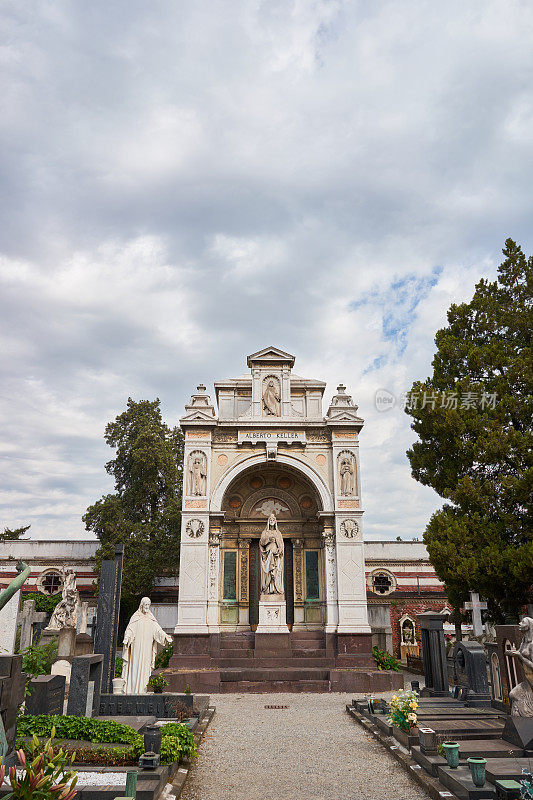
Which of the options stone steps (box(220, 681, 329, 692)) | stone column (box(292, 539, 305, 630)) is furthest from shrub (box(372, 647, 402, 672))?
stone column (box(292, 539, 305, 630))

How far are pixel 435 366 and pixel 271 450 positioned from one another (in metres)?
6.28

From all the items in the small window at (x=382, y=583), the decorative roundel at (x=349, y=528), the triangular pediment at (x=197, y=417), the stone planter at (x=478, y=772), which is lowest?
the stone planter at (x=478, y=772)

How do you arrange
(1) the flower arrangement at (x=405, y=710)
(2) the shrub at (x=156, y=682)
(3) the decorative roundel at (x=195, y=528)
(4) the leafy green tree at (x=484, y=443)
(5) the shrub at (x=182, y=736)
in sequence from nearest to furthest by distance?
1. (5) the shrub at (x=182, y=736)
2. (1) the flower arrangement at (x=405, y=710)
3. (2) the shrub at (x=156, y=682)
4. (4) the leafy green tree at (x=484, y=443)
5. (3) the decorative roundel at (x=195, y=528)

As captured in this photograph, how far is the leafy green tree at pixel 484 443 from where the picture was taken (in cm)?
1522

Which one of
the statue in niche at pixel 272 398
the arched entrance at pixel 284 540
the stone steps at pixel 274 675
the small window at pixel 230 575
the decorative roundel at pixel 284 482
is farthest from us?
the decorative roundel at pixel 284 482

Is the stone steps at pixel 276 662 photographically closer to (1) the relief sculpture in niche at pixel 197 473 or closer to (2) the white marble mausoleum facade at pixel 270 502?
(2) the white marble mausoleum facade at pixel 270 502

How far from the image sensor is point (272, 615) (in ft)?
58.8

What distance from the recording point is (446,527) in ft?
51.7

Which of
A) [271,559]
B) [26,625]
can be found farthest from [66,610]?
[271,559]

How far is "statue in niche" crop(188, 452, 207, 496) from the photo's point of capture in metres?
19.0

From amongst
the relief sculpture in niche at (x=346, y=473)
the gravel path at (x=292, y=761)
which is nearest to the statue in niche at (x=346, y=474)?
the relief sculpture in niche at (x=346, y=473)

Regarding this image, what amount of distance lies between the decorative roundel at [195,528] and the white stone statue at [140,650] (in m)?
5.81

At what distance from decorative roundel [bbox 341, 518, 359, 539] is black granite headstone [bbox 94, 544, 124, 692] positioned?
339 inches

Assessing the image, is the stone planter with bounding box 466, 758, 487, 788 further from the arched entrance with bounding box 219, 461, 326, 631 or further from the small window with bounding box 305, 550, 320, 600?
the small window with bounding box 305, 550, 320, 600
